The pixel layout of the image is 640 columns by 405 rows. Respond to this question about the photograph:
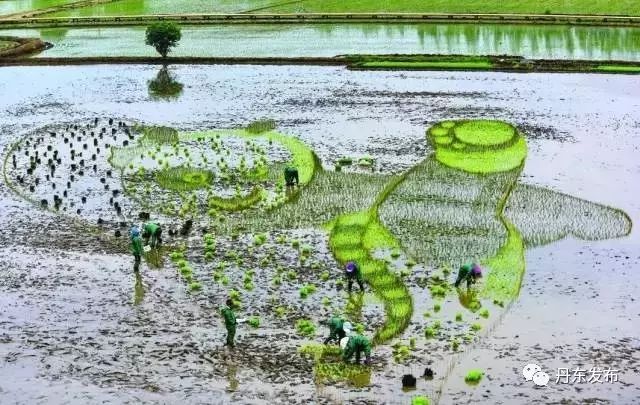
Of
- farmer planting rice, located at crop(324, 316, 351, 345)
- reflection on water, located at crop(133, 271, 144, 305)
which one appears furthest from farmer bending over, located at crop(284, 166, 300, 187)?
farmer planting rice, located at crop(324, 316, 351, 345)

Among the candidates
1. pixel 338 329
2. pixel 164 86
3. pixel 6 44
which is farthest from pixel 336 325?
pixel 6 44

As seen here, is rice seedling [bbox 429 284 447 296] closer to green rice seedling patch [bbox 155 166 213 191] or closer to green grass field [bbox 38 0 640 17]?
green rice seedling patch [bbox 155 166 213 191]

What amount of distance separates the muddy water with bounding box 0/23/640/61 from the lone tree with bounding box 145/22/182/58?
251 cm

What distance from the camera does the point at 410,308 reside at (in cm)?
2088

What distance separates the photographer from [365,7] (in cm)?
6525

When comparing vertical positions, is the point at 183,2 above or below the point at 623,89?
above

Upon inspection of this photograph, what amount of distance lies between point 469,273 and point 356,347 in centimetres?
487

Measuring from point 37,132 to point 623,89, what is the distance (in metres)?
27.2

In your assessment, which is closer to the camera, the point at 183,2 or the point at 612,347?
the point at 612,347

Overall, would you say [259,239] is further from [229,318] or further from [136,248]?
[229,318]

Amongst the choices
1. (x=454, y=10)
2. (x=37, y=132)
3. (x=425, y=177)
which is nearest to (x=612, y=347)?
(x=425, y=177)

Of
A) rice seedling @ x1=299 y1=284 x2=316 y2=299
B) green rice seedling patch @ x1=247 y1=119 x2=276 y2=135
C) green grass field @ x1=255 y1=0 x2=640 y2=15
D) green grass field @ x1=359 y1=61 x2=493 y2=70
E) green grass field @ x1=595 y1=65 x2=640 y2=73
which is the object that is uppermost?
green grass field @ x1=255 y1=0 x2=640 y2=15

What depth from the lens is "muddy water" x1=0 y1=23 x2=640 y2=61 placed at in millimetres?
52062

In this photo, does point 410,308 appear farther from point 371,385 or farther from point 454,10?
point 454,10
